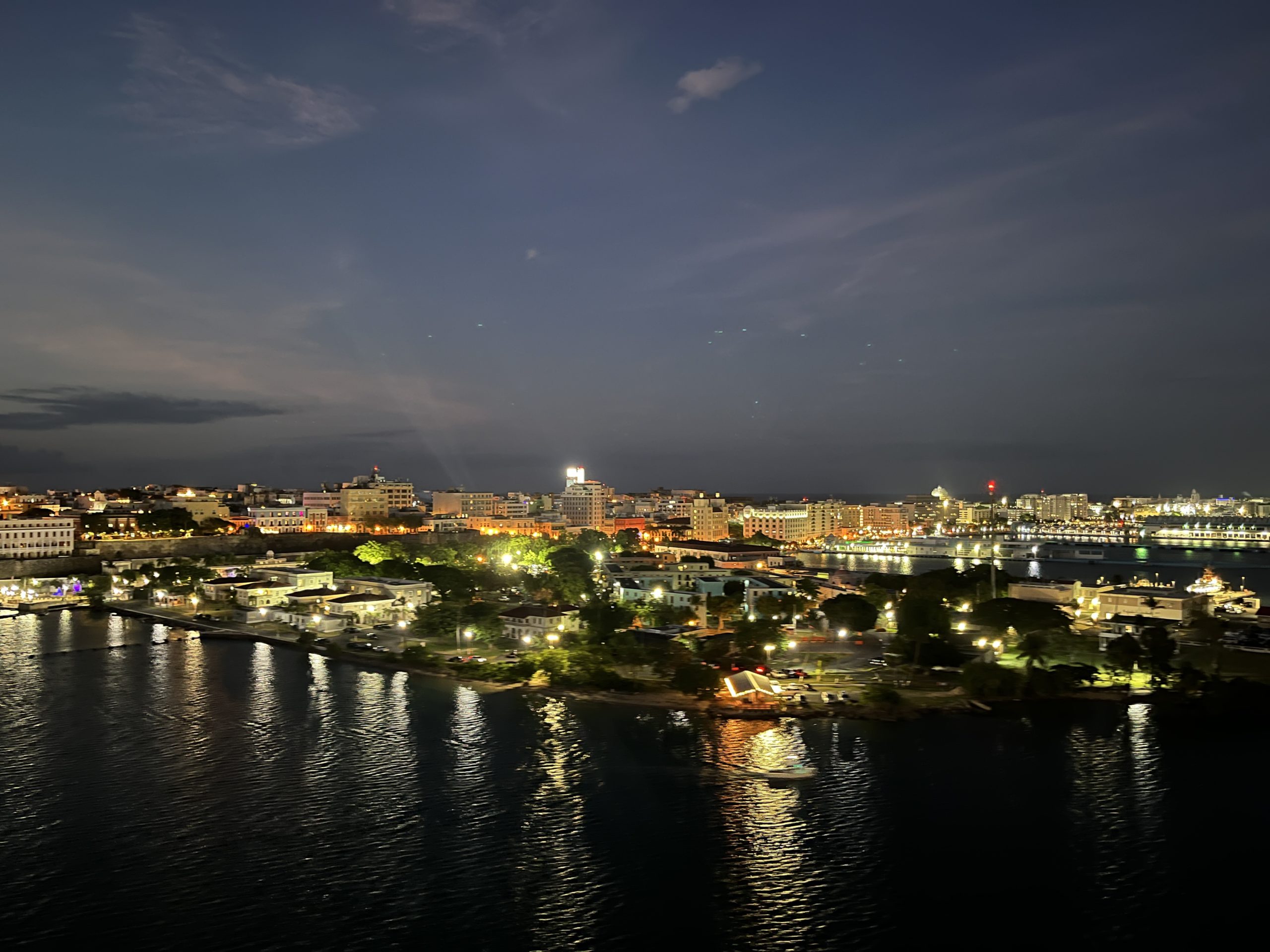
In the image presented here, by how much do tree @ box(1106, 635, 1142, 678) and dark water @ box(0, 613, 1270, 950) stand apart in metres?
1.04

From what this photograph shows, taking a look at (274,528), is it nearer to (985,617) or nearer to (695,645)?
(695,645)

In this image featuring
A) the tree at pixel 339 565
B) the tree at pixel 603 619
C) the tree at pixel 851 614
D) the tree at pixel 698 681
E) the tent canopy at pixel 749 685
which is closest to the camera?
the tent canopy at pixel 749 685

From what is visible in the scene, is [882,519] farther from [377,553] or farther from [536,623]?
[536,623]

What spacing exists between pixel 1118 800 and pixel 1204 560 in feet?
85.0

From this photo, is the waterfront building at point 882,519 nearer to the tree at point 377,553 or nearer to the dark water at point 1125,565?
the dark water at point 1125,565

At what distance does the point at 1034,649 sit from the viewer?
10.3 m

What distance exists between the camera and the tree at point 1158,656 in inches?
387

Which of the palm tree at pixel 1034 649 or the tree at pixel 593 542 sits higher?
the tree at pixel 593 542

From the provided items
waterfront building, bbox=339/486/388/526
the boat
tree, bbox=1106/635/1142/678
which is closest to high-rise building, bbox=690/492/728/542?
waterfront building, bbox=339/486/388/526

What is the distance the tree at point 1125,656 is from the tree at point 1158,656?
0.10 meters

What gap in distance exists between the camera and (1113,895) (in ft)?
17.4

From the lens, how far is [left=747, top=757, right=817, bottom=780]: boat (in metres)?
6.98

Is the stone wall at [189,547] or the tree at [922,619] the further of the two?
the stone wall at [189,547]

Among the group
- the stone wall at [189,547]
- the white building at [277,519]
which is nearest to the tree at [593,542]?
the stone wall at [189,547]
